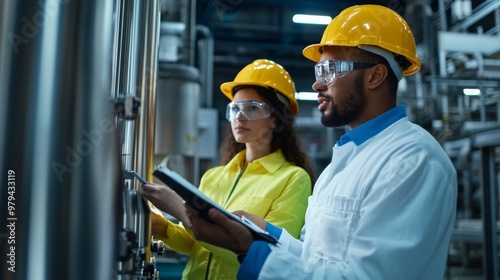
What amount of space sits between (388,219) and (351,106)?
355 millimetres

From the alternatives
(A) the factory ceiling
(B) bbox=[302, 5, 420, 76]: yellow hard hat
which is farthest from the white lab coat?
(A) the factory ceiling

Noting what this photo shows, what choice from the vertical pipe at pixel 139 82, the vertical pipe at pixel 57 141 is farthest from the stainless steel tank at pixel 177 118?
the vertical pipe at pixel 57 141

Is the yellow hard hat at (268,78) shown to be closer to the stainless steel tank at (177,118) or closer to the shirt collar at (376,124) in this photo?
the shirt collar at (376,124)

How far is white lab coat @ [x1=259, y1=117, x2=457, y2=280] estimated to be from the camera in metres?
0.86

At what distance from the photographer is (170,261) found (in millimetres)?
3133

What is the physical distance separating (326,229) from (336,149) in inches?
10.1

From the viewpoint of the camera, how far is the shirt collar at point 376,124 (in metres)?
1.12

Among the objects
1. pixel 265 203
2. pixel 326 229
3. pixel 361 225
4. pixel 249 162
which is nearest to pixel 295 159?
pixel 249 162

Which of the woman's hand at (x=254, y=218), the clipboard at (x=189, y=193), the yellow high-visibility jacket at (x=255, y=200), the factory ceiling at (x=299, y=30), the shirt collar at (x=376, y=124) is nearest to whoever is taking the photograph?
the clipboard at (x=189, y=193)

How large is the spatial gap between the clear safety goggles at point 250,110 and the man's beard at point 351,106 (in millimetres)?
545

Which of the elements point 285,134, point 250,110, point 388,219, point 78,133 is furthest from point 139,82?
point 285,134

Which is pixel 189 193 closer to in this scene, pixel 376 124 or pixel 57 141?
pixel 57 141

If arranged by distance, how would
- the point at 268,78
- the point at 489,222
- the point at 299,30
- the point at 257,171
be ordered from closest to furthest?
the point at 257,171
the point at 268,78
the point at 489,222
the point at 299,30

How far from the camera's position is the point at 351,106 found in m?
1.15
